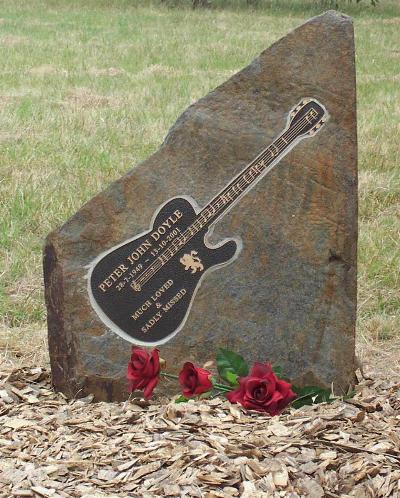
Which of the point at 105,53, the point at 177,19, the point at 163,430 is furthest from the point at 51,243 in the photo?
the point at 177,19

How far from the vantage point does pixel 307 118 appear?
3904 millimetres

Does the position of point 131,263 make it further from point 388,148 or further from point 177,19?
point 177,19

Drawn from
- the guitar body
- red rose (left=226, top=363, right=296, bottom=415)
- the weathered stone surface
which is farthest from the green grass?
red rose (left=226, top=363, right=296, bottom=415)

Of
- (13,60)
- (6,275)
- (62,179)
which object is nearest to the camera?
(6,275)

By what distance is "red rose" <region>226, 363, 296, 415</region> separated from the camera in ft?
11.3

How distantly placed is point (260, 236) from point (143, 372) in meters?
0.73

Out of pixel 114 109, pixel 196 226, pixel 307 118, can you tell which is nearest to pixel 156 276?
pixel 196 226

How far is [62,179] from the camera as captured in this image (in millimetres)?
6844

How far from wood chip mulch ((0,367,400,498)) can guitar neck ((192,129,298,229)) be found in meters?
0.77

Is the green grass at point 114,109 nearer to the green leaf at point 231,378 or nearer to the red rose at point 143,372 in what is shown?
the green leaf at point 231,378

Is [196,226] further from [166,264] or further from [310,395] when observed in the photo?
[310,395]

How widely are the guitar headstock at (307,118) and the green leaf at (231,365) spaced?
93cm

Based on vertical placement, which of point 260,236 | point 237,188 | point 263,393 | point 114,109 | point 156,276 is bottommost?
point 263,393

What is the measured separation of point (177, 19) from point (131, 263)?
14529mm
